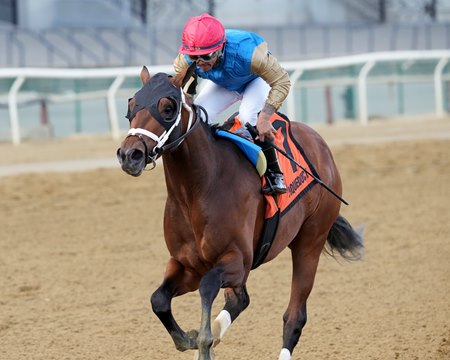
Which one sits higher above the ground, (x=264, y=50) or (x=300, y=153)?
(x=264, y=50)

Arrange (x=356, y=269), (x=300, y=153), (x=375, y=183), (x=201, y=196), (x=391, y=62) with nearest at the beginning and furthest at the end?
1. (x=201, y=196)
2. (x=300, y=153)
3. (x=356, y=269)
4. (x=375, y=183)
5. (x=391, y=62)

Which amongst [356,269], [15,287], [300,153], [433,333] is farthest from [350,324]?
[15,287]

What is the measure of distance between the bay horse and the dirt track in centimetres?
92

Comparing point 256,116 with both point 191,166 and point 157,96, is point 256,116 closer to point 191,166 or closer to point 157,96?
point 191,166

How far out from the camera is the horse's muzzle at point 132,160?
3.97 m

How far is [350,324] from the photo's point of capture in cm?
609

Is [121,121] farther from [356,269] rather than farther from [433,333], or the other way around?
[433,333]

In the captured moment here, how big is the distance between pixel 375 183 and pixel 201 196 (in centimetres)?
789

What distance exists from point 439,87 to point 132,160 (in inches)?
637

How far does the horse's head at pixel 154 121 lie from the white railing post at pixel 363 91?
45.3 ft

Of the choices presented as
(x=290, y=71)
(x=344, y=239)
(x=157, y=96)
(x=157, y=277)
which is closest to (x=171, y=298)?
(x=157, y=96)

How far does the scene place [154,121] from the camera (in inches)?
164

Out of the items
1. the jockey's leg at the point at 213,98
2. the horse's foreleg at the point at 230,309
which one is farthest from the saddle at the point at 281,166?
the horse's foreleg at the point at 230,309

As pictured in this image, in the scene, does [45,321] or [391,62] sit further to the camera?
[391,62]
